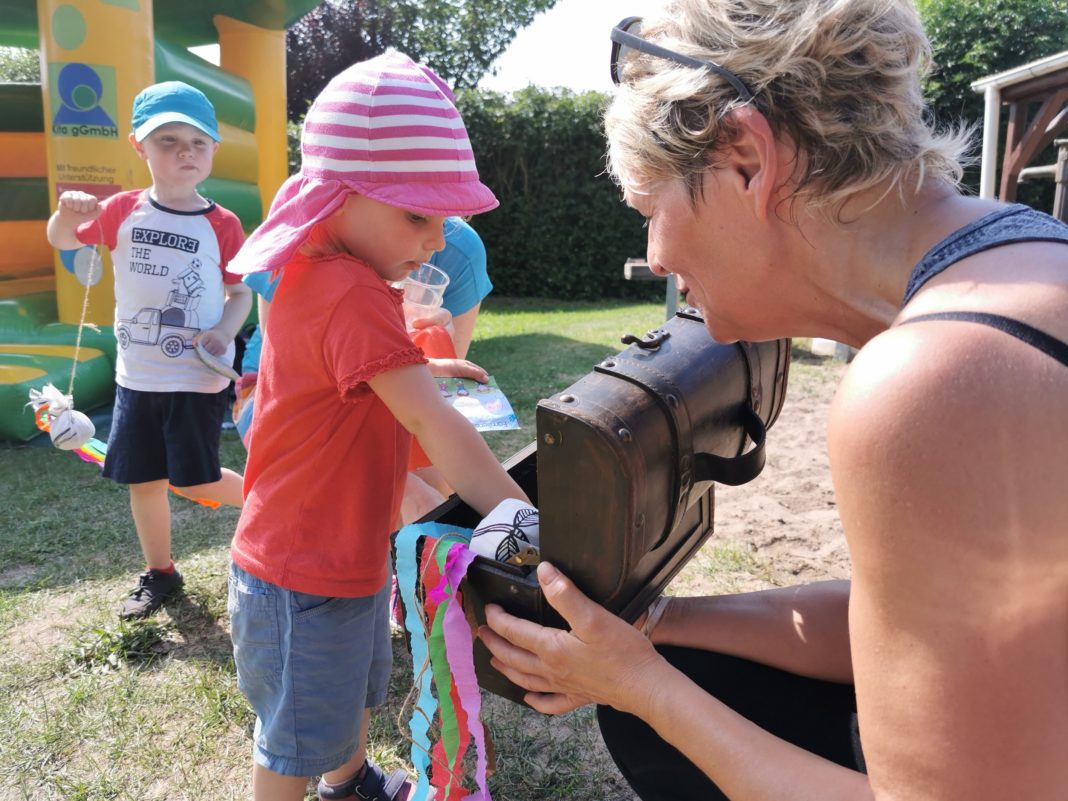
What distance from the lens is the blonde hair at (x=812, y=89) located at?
1.14m

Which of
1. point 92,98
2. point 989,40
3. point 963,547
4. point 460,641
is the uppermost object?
point 989,40

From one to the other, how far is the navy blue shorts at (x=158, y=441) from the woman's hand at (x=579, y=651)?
2046 millimetres

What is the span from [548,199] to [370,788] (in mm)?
11757

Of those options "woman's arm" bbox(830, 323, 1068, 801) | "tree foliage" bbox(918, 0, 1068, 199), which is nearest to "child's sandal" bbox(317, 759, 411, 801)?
"woman's arm" bbox(830, 323, 1068, 801)

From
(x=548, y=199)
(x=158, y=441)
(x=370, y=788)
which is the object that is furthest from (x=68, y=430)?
(x=548, y=199)

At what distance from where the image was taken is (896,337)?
96 cm

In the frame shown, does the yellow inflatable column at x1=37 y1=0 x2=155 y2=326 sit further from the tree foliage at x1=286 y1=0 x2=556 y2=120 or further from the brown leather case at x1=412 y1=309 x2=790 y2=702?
the tree foliage at x1=286 y1=0 x2=556 y2=120

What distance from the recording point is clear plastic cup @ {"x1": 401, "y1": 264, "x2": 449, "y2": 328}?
95.5 inches

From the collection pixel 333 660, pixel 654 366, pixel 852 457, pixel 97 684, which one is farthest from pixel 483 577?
pixel 97 684

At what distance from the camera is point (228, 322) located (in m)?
3.30

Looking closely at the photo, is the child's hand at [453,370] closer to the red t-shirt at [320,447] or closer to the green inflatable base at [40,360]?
the red t-shirt at [320,447]

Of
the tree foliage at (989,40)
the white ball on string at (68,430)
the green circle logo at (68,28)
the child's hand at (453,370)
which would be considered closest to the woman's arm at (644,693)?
the child's hand at (453,370)

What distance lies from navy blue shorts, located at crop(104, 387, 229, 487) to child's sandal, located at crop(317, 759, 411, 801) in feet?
4.55

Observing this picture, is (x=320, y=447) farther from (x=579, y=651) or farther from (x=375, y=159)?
(x=579, y=651)
